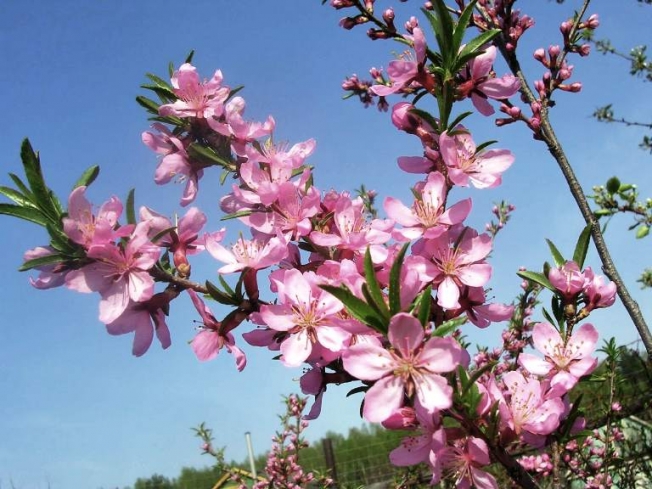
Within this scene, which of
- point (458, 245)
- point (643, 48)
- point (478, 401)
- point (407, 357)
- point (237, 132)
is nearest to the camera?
point (407, 357)

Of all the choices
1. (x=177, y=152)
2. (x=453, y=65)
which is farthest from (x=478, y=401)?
(x=177, y=152)

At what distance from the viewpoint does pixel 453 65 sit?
1566 mm

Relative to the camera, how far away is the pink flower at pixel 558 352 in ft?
4.93

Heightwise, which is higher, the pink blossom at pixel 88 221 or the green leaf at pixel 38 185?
the green leaf at pixel 38 185

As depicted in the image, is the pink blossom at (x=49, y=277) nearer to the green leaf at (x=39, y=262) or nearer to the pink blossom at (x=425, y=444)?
the green leaf at (x=39, y=262)

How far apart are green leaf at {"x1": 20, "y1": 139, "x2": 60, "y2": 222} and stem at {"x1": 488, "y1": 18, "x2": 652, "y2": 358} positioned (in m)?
1.58

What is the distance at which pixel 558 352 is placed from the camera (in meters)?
1.56

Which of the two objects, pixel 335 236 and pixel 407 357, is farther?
pixel 335 236

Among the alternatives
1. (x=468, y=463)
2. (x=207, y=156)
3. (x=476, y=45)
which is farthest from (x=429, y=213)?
(x=207, y=156)

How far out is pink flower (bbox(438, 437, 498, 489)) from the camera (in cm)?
129

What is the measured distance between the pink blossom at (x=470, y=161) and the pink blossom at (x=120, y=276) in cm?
80

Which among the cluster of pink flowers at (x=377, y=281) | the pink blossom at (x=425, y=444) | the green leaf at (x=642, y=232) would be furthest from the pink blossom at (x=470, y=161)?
the green leaf at (x=642, y=232)

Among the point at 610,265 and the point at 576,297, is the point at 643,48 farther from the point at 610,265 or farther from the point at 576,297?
the point at 576,297

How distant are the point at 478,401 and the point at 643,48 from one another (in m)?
6.31
